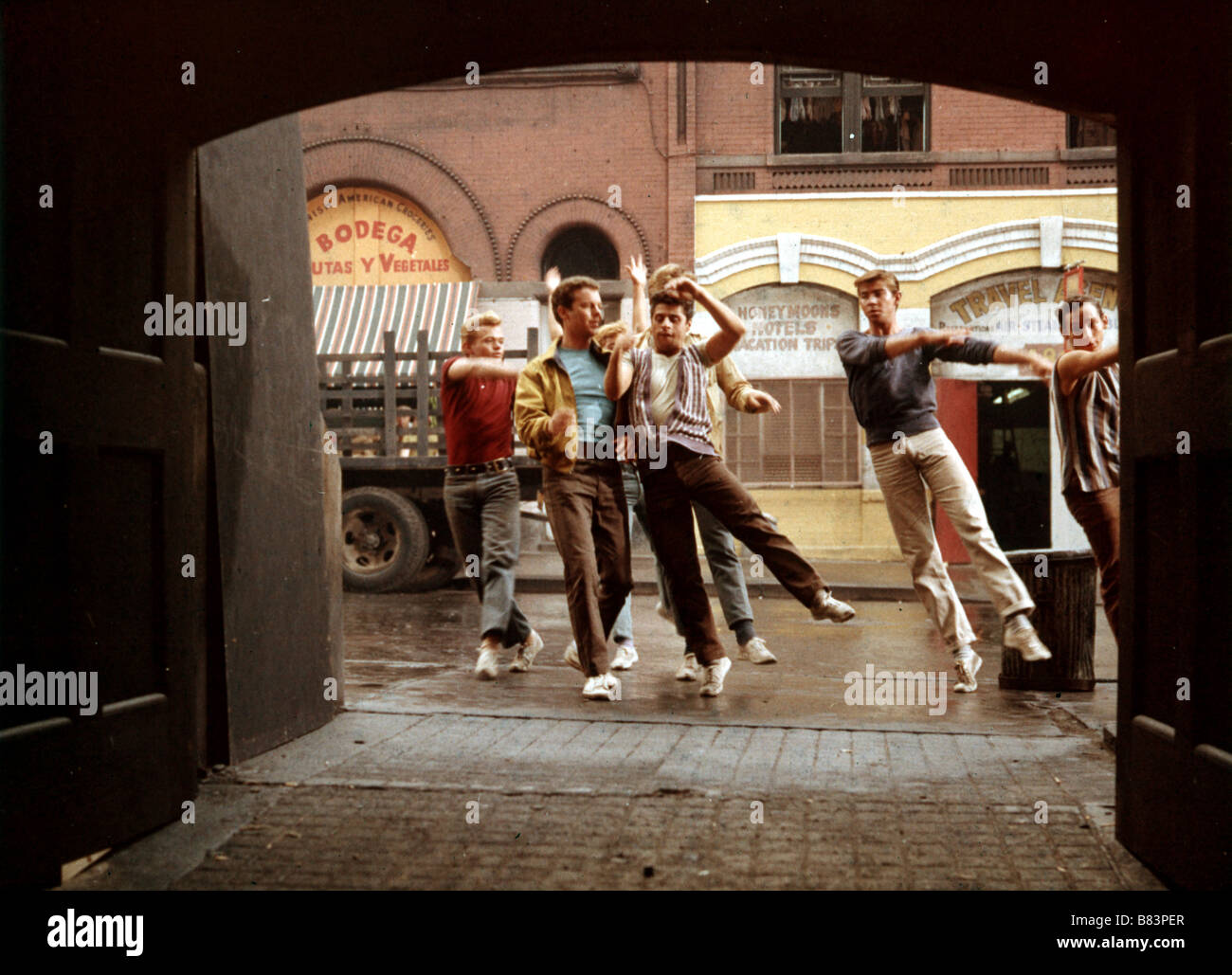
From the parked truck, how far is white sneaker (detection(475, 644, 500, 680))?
508cm

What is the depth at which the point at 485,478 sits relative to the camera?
7.15 m

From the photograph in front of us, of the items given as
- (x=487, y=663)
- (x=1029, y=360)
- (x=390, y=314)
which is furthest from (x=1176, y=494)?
(x=390, y=314)

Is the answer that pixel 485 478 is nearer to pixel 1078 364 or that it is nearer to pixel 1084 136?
pixel 1078 364

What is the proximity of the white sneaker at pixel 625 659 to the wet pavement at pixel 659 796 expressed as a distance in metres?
0.36

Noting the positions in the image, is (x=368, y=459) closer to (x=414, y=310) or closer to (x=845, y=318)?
(x=414, y=310)

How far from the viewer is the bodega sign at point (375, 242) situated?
18312 mm

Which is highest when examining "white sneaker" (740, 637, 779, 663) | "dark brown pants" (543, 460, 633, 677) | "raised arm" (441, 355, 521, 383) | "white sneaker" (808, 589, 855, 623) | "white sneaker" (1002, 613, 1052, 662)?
"raised arm" (441, 355, 521, 383)

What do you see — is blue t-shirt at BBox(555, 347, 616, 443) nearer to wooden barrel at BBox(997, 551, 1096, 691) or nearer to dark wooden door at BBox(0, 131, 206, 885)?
wooden barrel at BBox(997, 551, 1096, 691)

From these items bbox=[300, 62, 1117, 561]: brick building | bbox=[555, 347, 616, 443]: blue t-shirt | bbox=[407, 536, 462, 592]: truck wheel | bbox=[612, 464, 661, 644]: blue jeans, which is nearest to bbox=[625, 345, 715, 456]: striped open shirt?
bbox=[555, 347, 616, 443]: blue t-shirt

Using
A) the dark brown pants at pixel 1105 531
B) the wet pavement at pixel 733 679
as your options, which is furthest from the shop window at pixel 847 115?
the dark brown pants at pixel 1105 531

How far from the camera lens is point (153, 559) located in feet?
13.0

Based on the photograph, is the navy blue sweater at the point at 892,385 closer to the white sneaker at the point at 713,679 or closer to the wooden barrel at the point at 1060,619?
the wooden barrel at the point at 1060,619

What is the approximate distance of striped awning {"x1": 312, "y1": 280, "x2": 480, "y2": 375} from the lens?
17047 mm
